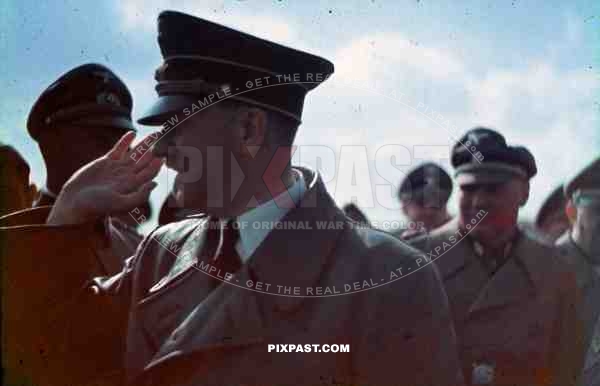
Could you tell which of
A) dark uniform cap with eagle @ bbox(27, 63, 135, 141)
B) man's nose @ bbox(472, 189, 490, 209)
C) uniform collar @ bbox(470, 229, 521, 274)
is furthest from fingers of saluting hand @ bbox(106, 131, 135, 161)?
uniform collar @ bbox(470, 229, 521, 274)

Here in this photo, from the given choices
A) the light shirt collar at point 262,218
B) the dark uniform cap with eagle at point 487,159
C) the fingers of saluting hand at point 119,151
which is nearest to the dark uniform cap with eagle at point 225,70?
the fingers of saluting hand at point 119,151

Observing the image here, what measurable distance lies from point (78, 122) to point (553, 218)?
1.98m

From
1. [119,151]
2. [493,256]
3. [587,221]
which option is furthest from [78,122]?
[587,221]

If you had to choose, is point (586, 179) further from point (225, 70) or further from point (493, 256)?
point (225, 70)

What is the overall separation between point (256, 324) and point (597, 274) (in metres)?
1.64

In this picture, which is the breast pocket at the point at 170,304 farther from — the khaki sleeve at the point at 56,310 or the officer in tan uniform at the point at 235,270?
the khaki sleeve at the point at 56,310

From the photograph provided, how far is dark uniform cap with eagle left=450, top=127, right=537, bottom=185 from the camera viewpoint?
2523mm

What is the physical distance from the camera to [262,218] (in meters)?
2.12

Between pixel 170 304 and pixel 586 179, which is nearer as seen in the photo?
pixel 170 304

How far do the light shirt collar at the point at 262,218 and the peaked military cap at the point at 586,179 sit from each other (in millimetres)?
1064

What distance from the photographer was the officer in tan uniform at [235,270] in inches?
76.5

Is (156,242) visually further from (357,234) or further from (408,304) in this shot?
(408,304)

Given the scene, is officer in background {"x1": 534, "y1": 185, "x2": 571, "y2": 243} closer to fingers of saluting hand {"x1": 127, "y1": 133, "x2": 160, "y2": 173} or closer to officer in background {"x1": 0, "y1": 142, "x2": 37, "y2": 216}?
fingers of saluting hand {"x1": 127, "y1": 133, "x2": 160, "y2": 173}

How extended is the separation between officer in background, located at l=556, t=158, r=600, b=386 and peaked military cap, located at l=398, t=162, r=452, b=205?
44 cm
